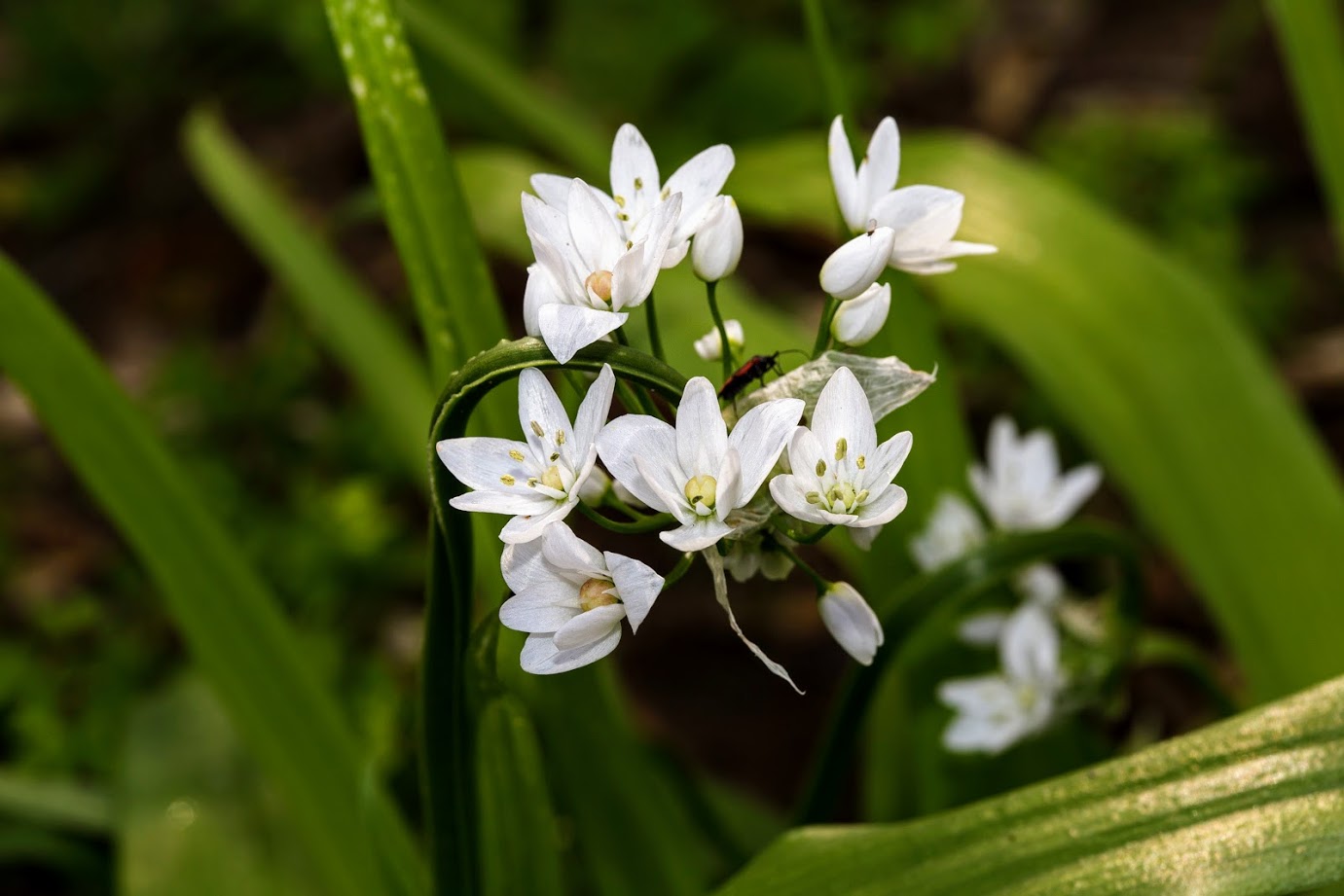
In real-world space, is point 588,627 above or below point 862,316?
below

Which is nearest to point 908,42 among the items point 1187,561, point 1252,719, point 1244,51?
point 1244,51

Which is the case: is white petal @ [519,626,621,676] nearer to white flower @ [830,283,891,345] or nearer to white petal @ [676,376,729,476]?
white petal @ [676,376,729,476]

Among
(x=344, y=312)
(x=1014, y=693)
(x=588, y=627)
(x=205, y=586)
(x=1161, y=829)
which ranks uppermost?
(x=588, y=627)

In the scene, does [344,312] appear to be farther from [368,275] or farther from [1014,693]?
[368,275]

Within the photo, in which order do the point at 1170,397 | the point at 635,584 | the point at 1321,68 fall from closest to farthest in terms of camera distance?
the point at 635,584, the point at 1170,397, the point at 1321,68

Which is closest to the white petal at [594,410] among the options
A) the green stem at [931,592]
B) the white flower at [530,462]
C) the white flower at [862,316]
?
the white flower at [530,462]

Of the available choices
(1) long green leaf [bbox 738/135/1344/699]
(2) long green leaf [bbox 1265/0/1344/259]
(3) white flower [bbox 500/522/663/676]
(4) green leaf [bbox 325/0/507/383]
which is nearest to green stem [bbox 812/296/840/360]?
(3) white flower [bbox 500/522/663/676]

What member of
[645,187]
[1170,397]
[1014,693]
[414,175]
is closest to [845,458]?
[645,187]
